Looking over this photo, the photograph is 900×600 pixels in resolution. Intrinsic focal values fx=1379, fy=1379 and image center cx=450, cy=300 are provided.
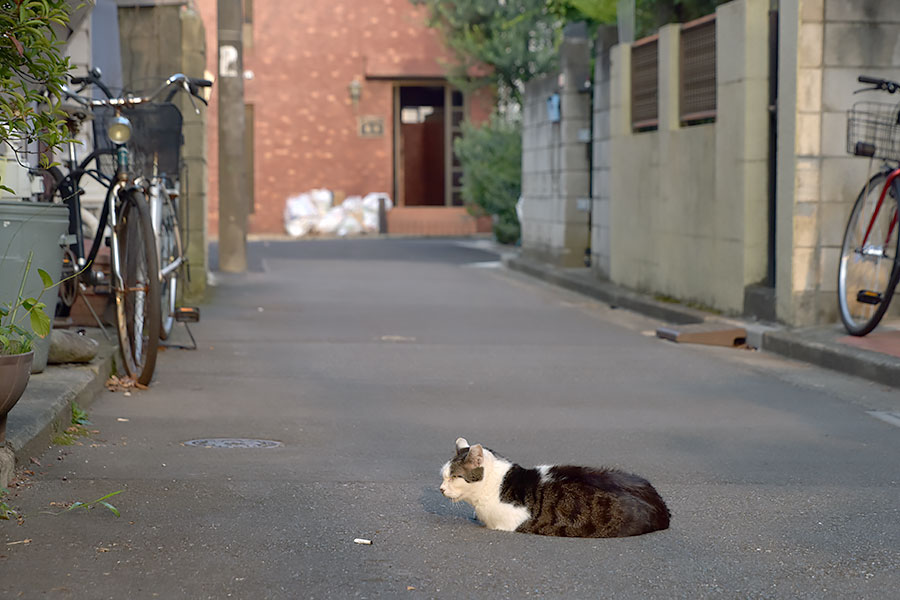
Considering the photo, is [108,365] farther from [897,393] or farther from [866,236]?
[866,236]

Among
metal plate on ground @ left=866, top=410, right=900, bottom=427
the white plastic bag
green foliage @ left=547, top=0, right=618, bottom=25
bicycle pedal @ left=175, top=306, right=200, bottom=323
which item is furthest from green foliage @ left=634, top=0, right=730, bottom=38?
the white plastic bag

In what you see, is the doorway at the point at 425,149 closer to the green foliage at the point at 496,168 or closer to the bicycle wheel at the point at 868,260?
the green foliage at the point at 496,168

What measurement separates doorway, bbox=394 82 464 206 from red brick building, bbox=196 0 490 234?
8 cm

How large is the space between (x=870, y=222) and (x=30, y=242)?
6.12 m

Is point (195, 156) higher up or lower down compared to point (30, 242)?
higher up

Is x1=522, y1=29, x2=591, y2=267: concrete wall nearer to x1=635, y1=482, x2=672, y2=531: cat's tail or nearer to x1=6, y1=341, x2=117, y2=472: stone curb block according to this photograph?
x1=6, y1=341, x2=117, y2=472: stone curb block

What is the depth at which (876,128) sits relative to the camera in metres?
10.4

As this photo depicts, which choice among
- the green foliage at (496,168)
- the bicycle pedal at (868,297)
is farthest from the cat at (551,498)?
the green foliage at (496,168)

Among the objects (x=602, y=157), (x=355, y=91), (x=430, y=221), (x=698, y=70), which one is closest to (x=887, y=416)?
(x=698, y=70)

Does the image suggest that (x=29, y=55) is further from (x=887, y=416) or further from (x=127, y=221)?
(x=887, y=416)

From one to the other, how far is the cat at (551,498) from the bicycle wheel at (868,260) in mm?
5064

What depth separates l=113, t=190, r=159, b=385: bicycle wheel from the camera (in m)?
7.80

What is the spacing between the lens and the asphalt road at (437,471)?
425 cm

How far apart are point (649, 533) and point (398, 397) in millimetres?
3403
